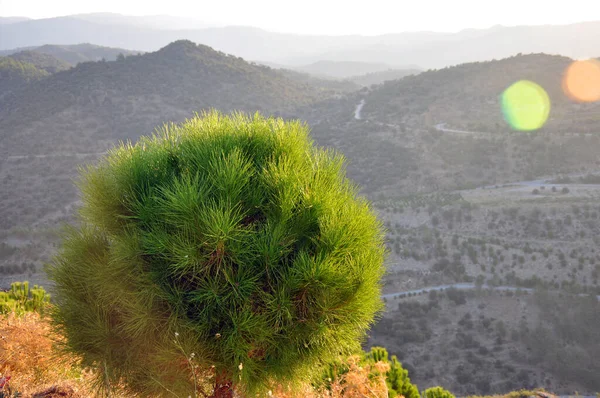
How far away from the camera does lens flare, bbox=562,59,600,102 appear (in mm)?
50938

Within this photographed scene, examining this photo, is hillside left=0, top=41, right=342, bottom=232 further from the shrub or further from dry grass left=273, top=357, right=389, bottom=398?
dry grass left=273, top=357, right=389, bottom=398

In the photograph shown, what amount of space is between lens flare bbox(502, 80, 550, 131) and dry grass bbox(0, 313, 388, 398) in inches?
1738

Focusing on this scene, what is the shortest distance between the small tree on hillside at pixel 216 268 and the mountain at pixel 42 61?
75577 mm

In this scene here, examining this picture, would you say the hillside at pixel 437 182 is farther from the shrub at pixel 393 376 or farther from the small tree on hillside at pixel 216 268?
the small tree on hillside at pixel 216 268

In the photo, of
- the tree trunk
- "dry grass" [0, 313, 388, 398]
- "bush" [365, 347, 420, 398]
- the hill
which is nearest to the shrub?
→ "bush" [365, 347, 420, 398]

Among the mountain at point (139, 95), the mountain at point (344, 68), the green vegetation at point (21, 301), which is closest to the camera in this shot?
the green vegetation at point (21, 301)

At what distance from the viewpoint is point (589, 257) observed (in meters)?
24.3

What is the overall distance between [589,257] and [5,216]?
3629 centimetres

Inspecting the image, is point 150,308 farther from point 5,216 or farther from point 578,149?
point 578,149

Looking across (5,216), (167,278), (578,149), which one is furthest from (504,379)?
(5,216)

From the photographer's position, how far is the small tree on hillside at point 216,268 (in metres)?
4.73

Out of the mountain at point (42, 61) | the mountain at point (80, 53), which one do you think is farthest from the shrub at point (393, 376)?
the mountain at point (80, 53)

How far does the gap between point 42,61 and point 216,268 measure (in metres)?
84.1

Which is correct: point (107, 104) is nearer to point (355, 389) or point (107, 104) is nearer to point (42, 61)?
point (42, 61)
